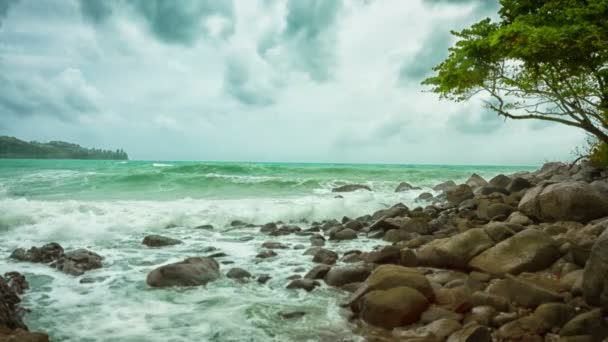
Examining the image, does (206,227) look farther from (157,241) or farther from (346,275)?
(346,275)

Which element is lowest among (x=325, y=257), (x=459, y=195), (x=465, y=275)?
(x=325, y=257)

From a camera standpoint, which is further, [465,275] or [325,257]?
[325,257]

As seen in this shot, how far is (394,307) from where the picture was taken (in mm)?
4980

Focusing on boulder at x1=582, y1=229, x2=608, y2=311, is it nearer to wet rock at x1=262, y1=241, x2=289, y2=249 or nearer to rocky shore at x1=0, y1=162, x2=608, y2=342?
rocky shore at x1=0, y1=162, x2=608, y2=342

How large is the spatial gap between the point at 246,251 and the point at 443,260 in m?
4.55

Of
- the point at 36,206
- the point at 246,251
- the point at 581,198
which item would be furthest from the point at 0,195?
the point at 581,198

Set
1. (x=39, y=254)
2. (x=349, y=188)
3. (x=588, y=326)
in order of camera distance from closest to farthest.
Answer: (x=588, y=326)
(x=39, y=254)
(x=349, y=188)

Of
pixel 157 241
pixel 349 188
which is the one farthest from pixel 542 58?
pixel 349 188

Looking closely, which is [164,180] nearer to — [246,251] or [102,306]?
[246,251]

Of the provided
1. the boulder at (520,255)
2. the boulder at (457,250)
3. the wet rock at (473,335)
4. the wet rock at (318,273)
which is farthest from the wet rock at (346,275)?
the wet rock at (473,335)

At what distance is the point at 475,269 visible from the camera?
6.61 metres

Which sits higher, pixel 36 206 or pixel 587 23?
pixel 587 23

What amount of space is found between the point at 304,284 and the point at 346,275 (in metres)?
0.71

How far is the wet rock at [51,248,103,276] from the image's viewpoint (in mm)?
7714
